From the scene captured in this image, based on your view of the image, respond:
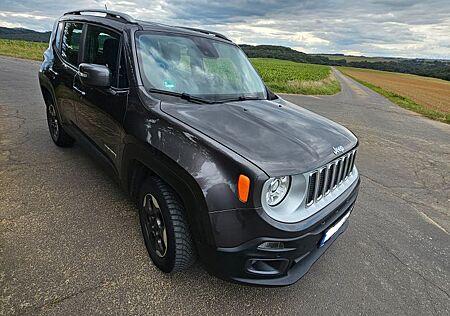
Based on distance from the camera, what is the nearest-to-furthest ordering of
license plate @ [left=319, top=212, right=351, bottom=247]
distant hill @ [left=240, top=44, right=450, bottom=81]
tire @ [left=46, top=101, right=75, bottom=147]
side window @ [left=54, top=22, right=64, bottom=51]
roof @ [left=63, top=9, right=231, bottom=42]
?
license plate @ [left=319, top=212, right=351, bottom=247] < roof @ [left=63, top=9, right=231, bottom=42] < side window @ [left=54, top=22, right=64, bottom=51] < tire @ [left=46, top=101, right=75, bottom=147] < distant hill @ [left=240, top=44, right=450, bottom=81]

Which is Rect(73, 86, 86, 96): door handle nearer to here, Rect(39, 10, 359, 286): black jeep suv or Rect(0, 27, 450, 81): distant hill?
Rect(39, 10, 359, 286): black jeep suv

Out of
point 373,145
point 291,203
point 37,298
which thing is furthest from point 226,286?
point 373,145

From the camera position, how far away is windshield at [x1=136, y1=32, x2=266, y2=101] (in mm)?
2785

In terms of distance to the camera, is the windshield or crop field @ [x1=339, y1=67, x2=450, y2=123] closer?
the windshield

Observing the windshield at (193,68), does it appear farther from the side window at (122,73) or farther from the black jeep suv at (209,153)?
the side window at (122,73)

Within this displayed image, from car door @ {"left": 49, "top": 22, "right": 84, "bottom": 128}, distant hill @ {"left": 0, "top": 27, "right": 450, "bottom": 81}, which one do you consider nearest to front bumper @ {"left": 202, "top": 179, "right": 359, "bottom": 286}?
car door @ {"left": 49, "top": 22, "right": 84, "bottom": 128}

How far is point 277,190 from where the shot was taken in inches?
78.7

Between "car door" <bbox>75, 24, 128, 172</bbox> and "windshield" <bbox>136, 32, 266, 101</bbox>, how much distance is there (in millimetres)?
245

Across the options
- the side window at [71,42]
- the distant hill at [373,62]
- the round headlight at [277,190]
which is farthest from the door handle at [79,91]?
the distant hill at [373,62]

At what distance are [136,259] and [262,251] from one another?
1.23m

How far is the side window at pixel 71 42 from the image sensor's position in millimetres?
3751

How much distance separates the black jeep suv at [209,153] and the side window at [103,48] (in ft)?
0.05

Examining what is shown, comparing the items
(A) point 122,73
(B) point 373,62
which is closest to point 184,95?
(A) point 122,73

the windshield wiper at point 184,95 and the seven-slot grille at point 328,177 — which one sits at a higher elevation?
the windshield wiper at point 184,95
